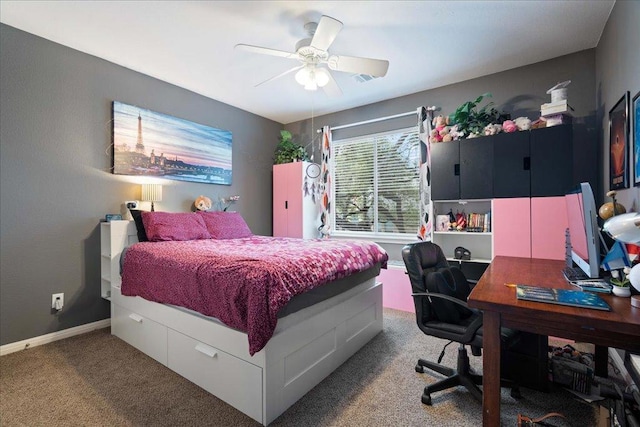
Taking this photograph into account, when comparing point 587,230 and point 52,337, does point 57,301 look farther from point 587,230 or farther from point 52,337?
point 587,230

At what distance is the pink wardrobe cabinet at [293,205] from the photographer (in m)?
4.46

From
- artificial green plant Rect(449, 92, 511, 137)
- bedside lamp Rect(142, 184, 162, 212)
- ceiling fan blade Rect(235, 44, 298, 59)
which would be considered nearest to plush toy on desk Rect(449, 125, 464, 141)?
artificial green plant Rect(449, 92, 511, 137)

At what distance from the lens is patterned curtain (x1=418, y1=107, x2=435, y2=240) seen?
3.58m

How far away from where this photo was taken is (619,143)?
205 cm

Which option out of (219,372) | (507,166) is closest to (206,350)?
(219,372)

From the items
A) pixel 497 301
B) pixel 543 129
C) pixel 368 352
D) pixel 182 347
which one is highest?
pixel 543 129

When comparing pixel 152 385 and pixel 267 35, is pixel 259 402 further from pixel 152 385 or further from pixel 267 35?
pixel 267 35

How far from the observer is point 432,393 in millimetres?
1852

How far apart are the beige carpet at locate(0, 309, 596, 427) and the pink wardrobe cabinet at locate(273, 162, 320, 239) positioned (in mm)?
2416

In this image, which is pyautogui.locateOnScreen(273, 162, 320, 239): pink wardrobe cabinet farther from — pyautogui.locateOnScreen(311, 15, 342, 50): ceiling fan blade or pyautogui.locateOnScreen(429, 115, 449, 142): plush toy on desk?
pyautogui.locateOnScreen(311, 15, 342, 50): ceiling fan blade

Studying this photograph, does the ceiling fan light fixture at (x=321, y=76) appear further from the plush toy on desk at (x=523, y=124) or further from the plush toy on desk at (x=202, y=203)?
the plush toy on desk at (x=202, y=203)

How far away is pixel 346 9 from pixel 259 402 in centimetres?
275

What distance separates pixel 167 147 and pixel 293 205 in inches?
73.9

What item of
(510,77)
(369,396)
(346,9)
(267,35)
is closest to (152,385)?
(369,396)
